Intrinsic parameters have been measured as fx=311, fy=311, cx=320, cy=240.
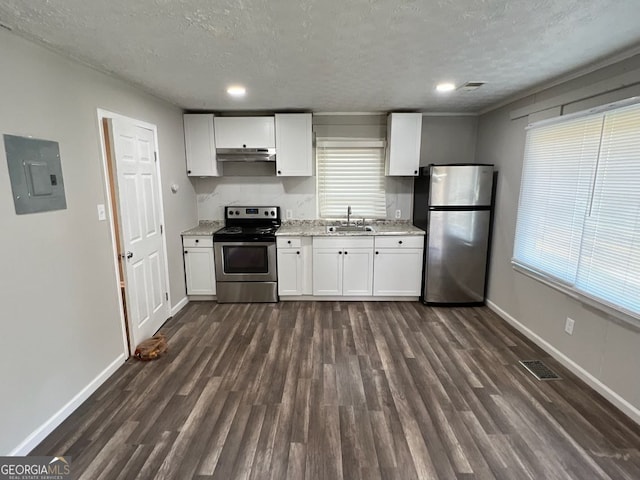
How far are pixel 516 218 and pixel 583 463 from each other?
7.28 ft

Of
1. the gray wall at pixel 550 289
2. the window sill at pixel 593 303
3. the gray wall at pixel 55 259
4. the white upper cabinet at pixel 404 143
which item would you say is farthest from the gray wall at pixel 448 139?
the gray wall at pixel 55 259

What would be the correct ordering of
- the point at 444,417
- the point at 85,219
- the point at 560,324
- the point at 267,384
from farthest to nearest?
the point at 560,324
the point at 267,384
the point at 85,219
the point at 444,417

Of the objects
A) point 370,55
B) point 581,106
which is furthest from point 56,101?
point 581,106

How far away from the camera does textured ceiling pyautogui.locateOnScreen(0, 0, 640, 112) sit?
151 cm

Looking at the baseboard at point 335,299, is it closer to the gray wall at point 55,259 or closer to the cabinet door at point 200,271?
the cabinet door at point 200,271

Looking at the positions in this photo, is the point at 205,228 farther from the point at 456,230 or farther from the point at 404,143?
the point at 456,230

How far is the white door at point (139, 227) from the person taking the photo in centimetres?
260

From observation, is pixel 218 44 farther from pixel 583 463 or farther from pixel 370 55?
pixel 583 463

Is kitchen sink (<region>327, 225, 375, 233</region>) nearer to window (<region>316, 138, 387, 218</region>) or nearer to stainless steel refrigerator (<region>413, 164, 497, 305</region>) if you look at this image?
window (<region>316, 138, 387, 218</region>)

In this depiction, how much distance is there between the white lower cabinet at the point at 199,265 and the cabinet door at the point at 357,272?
1.68 meters

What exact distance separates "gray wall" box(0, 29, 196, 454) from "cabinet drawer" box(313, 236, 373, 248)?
217 cm

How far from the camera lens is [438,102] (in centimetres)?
353

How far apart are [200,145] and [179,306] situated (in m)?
2.04

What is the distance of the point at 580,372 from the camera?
2457mm
